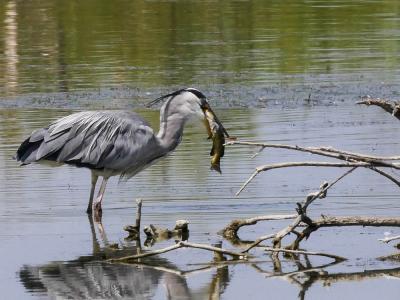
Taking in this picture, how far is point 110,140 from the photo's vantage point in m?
12.4

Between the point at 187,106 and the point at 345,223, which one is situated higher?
the point at 187,106

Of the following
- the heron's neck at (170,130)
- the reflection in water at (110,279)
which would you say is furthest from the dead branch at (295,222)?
the heron's neck at (170,130)

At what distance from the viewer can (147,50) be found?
24.8m

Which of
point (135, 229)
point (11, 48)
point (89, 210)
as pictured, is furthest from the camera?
point (11, 48)

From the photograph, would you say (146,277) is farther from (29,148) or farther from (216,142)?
(29,148)

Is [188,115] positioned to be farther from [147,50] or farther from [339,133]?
[147,50]

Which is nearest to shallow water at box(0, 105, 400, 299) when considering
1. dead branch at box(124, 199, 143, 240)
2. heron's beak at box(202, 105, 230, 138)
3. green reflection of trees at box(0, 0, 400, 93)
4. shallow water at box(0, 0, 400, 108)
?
dead branch at box(124, 199, 143, 240)

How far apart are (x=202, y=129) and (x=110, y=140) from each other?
3.96m

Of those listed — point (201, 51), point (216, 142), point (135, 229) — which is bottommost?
point (201, 51)

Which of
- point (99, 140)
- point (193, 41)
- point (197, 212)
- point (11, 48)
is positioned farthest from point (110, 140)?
point (11, 48)

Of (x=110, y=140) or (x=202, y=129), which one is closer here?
(x=110, y=140)

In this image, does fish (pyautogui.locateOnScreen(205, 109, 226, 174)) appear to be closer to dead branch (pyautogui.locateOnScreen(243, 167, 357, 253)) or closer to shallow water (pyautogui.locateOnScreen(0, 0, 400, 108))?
dead branch (pyautogui.locateOnScreen(243, 167, 357, 253))

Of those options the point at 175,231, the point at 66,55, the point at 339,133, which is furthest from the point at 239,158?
the point at 66,55

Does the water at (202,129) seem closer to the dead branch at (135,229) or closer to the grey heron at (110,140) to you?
the dead branch at (135,229)
